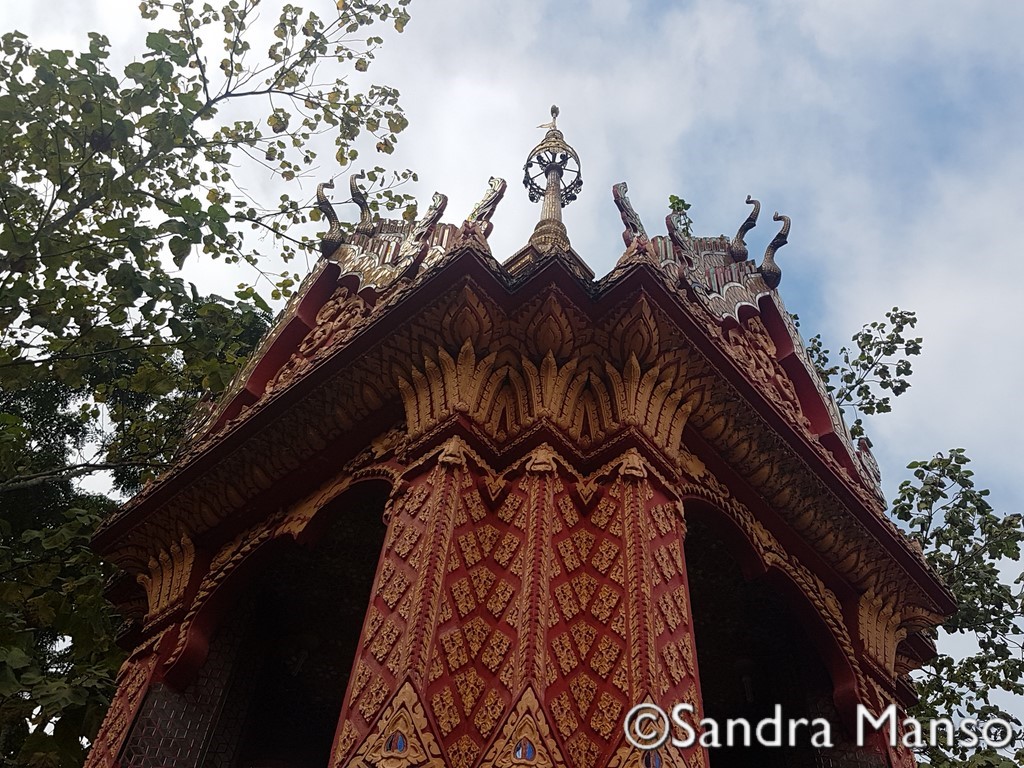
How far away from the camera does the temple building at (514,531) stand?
13.1 feet

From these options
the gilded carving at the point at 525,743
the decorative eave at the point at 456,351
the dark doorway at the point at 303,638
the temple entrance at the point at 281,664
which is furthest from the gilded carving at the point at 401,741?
the dark doorway at the point at 303,638

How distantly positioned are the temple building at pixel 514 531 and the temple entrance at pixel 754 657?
0.8 inches

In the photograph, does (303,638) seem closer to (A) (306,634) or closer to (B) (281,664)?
(A) (306,634)

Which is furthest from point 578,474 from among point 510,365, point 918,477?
point 918,477

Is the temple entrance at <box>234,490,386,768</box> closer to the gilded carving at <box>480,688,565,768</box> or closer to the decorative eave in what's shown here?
the decorative eave

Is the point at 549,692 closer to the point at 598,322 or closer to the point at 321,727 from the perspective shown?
the point at 598,322

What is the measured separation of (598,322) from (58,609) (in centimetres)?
398

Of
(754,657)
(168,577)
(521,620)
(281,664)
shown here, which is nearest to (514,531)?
(521,620)

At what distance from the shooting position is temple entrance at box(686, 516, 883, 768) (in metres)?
6.24

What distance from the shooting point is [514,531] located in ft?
14.7

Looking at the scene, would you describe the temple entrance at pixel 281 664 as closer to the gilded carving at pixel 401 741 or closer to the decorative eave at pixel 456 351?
the decorative eave at pixel 456 351

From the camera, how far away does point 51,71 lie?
18.5 ft

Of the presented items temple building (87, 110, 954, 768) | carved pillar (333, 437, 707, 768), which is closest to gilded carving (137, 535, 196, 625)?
temple building (87, 110, 954, 768)

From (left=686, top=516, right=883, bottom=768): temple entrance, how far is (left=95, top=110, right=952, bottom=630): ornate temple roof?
723mm
